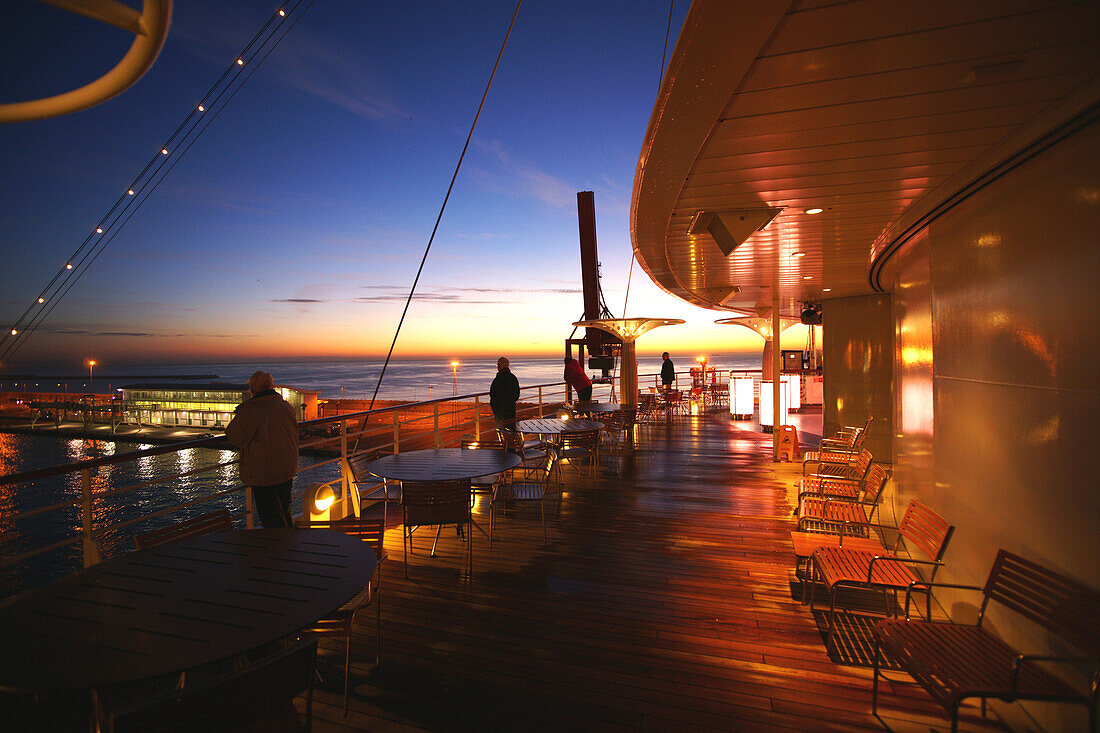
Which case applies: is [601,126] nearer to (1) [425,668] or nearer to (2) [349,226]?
(2) [349,226]

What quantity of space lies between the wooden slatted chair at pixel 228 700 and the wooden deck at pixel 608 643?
1054 millimetres

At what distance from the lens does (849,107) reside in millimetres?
2146

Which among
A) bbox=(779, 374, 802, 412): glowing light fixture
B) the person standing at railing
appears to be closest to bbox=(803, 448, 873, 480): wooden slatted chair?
the person standing at railing

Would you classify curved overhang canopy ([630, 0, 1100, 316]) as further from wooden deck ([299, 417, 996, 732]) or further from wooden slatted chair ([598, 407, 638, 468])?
wooden slatted chair ([598, 407, 638, 468])

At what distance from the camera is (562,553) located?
4289 millimetres

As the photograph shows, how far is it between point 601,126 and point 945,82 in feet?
56.0

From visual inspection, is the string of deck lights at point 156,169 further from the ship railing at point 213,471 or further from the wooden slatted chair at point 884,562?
the wooden slatted chair at point 884,562

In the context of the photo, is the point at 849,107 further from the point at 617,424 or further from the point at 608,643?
the point at 617,424

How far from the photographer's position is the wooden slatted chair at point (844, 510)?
13.1ft

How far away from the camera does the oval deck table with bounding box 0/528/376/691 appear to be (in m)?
1.43

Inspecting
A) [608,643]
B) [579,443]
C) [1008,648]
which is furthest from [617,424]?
[1008,648]

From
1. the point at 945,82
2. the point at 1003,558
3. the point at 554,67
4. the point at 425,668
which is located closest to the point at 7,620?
the point at 425,668

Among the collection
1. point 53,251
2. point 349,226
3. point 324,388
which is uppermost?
point 349,226

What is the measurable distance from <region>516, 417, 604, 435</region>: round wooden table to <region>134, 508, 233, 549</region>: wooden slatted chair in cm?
350
